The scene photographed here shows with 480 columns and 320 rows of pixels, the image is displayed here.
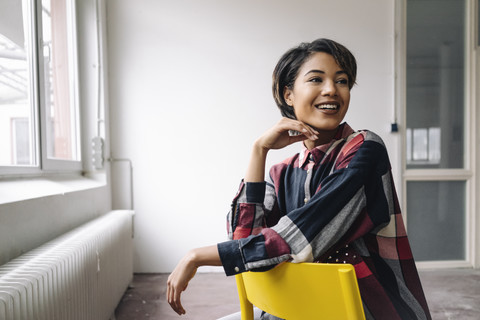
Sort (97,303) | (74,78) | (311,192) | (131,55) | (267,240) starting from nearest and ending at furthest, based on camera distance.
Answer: (267,240) → (311,192) → (97,303) → (74,78) → (131,55)

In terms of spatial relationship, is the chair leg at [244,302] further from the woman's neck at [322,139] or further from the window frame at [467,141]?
the window frame at [467,141]

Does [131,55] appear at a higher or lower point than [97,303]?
higher

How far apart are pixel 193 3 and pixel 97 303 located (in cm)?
234

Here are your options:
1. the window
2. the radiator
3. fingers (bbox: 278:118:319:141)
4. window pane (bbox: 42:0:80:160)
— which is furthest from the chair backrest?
window pane (bbox: 42:0:80:160)

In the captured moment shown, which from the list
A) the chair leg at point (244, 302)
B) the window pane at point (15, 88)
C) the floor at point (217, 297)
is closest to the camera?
the chair leg at point (244, 302)

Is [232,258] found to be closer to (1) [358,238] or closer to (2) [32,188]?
(1) [358,238]

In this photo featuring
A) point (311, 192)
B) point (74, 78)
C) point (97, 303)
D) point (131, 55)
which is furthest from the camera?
point (131, 55)

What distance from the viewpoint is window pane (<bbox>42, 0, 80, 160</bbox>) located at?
7.18 feet

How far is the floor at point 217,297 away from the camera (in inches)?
84.4

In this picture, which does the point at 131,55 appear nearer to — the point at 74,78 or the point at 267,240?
the point at 74,78

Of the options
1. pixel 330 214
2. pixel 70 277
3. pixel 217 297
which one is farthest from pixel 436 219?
pixel 70 277

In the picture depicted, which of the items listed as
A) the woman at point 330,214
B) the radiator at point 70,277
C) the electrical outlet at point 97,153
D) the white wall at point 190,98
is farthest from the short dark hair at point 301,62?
the electrical outlet at point 97,153

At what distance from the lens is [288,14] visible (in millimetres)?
2965

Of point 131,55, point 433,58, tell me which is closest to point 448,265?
point 433,58
